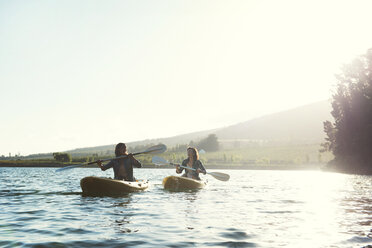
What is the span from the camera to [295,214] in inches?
397

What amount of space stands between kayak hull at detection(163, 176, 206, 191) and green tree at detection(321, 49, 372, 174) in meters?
30.7

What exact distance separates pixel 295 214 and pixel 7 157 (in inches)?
6153

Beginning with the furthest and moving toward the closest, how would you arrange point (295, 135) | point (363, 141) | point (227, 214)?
point (295, 135), point (363, 141), point (227, 214)

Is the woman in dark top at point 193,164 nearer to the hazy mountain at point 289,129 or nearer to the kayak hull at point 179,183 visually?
the kayak hull at point 179,183

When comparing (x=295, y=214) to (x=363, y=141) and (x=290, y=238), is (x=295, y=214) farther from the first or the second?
(x=363, y=141)

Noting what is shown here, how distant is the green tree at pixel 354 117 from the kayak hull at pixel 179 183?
3065cm

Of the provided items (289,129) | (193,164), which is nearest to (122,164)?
(193,164)

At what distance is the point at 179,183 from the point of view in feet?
56.4

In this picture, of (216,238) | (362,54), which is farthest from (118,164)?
(362,54)

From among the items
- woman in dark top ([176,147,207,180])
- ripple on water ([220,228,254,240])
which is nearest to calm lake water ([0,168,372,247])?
ripple on water ([220,228,254,240])

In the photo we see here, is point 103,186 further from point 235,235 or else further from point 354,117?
point 354,117

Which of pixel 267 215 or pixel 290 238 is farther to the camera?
pixel 267 215

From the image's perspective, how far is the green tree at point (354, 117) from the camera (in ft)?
140

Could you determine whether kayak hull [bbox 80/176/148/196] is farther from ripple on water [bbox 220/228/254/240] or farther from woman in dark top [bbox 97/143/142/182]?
ripple on water [bbox 220/228/254/240]
